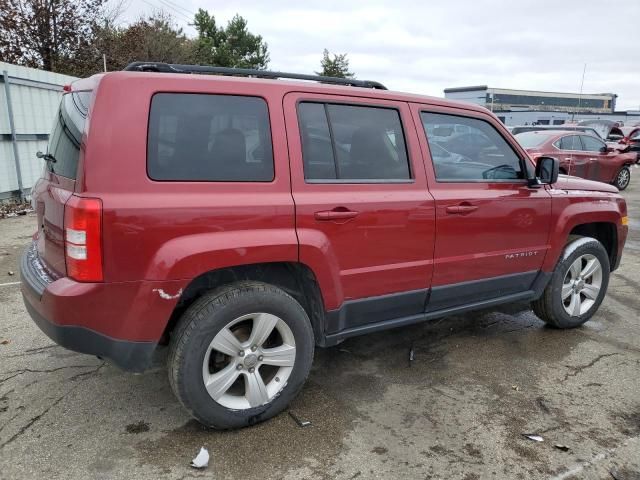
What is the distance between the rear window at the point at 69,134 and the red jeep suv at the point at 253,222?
0.02 m

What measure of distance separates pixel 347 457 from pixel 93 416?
1.49m

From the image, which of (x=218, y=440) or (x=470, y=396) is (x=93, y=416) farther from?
(x=470, y=396)

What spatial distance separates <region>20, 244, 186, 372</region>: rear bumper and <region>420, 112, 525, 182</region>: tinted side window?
1925 millimetres

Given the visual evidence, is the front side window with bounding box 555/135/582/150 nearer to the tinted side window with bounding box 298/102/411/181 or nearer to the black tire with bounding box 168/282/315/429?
the tinted side window with bounding box 298/102/411/181

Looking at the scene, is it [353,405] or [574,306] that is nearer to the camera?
[353,405]

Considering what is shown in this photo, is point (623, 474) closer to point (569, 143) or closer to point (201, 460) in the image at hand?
point (201, 460)

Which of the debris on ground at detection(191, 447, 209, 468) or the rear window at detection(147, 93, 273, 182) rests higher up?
the rear window at detection(147, 93, 273, 182)

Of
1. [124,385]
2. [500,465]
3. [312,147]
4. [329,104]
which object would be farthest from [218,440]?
[329,104]

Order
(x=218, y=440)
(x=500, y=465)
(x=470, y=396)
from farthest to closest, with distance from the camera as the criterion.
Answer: (x=470, y=396)
(x=218, y=440)
(x=500, y=465)

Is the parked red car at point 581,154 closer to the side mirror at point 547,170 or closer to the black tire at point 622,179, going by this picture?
the black tire at point 622,179

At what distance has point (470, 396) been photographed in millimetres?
3275

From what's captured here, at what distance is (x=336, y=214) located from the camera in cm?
292

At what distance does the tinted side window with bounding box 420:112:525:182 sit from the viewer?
346cm

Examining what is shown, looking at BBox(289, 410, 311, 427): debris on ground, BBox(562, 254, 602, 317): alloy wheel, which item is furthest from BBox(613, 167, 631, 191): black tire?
BBox(289, 410, 311, 427): debris on ground
